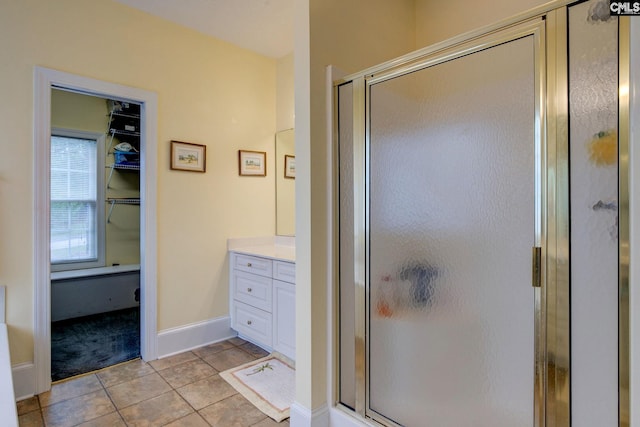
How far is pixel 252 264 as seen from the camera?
2820 mm

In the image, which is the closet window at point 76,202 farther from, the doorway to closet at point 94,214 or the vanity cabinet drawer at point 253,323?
the vanity cabinet drawer at point 253,323

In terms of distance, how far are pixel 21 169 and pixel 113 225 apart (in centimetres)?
210

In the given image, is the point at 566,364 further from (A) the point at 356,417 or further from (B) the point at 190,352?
(B) the point at 190,352

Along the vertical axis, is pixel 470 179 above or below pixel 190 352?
above

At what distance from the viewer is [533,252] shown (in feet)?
3.80

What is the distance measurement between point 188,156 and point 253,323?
58.6 inches

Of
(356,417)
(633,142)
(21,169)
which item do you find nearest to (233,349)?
(356,417)

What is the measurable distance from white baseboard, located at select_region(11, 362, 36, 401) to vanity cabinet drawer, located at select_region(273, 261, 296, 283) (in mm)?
1598

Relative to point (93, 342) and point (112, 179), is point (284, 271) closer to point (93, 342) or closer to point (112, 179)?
point (93, 342)

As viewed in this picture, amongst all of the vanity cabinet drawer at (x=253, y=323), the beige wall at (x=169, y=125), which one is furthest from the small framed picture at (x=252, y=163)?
the vanity cabinet drawer at (x=253, y=323)

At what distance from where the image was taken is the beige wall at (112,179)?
3.69 m

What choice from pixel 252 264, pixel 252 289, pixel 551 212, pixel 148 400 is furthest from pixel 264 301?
pixel 551 212

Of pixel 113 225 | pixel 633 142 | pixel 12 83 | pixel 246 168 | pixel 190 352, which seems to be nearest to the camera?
pixel 633 142

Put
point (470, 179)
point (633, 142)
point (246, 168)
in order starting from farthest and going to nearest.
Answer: point (246, 168), point (470, 179), point (633, 142)
